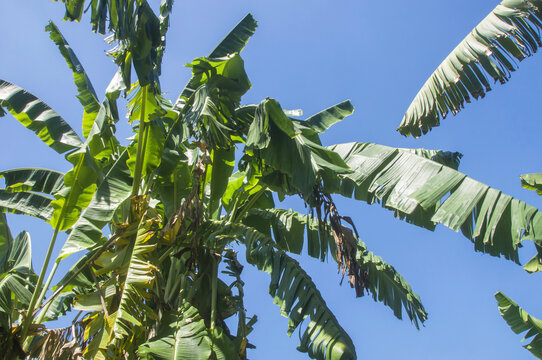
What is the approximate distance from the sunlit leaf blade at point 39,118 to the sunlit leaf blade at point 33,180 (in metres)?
0.42

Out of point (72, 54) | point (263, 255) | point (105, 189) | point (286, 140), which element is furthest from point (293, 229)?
point (72, 54)

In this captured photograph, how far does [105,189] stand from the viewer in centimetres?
553

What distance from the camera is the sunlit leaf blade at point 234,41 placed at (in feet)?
22.0

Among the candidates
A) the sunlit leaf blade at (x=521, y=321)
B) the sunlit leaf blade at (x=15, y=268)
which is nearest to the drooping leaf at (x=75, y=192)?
the sunlit leaf blade at (x=15, y=268)

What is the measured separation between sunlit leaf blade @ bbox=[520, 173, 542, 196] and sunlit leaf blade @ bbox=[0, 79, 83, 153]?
5125 millimetres

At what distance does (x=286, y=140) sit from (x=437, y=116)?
6.49 ft

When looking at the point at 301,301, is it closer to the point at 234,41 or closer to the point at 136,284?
the point at 136,284

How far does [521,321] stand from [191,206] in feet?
13.9

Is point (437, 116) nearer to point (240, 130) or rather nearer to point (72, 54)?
point (240, 130)

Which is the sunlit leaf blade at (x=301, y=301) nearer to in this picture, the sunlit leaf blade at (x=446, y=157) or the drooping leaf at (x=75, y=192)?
the drooping leaf at (x=75, y=192)

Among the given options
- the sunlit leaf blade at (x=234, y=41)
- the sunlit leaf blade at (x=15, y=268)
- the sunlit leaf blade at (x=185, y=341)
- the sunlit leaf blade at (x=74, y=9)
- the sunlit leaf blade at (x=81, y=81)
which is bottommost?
the sunlit leaf blade at (x=185, y=341)

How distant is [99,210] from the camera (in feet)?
17.3

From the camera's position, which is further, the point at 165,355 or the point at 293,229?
the point at 293,229

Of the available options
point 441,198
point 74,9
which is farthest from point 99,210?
point 441,198
